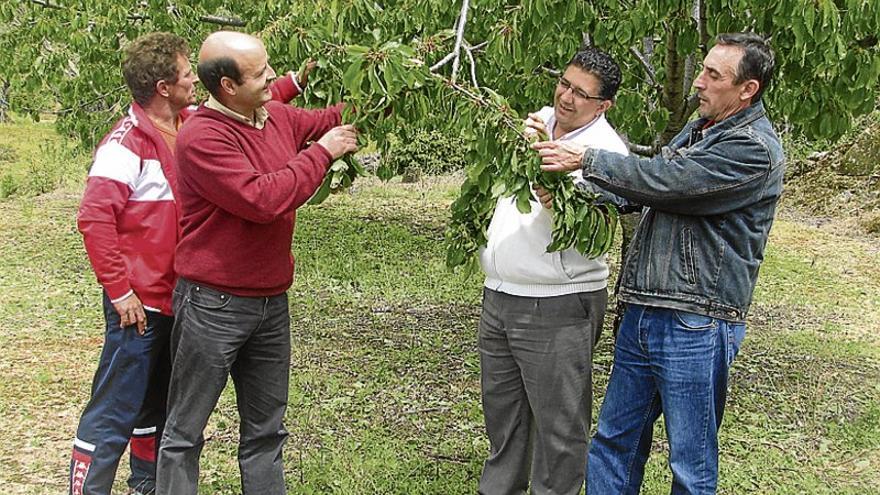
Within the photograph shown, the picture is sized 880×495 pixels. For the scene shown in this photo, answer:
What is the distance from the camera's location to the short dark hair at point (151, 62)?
395cm

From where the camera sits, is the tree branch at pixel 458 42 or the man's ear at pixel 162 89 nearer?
the tree branch at pixel 458 42

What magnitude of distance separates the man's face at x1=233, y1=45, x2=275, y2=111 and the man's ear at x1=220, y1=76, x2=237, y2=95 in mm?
14

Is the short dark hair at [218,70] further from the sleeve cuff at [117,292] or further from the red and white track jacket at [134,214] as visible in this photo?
the sleeve cuff at [117,292]

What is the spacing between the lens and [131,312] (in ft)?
12.9

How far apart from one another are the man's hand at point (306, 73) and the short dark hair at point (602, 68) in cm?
100

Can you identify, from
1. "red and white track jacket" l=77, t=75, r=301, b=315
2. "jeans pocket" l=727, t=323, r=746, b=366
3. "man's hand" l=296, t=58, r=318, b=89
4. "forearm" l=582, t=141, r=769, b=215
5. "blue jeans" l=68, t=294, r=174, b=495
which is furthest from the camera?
"blue jeans" l=68, t=294, r=174, b=495

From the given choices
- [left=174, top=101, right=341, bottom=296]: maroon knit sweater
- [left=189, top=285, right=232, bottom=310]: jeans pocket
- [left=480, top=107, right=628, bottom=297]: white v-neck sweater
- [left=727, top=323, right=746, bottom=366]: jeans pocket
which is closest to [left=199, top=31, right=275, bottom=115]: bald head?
[left=174, top=101, right=341, bottom=296]: maroon knit sweater

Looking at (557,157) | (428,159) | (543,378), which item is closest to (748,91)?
(557,157)

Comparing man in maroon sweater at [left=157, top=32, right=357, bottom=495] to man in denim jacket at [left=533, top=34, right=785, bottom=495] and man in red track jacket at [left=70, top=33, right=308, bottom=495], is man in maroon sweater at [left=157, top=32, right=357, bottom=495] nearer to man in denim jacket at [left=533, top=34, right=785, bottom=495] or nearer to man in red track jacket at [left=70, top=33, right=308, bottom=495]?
man in red track jacket at [left=70, top=33, right=308, bottom=495]

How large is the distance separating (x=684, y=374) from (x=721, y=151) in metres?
0.81

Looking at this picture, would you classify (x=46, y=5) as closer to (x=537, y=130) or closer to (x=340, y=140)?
(x=340, y=140)

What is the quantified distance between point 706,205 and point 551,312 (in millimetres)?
747

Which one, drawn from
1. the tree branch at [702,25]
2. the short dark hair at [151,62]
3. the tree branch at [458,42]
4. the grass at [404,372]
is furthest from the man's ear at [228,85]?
the tree branch at [702,25]

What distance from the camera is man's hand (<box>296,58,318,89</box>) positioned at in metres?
3.76
